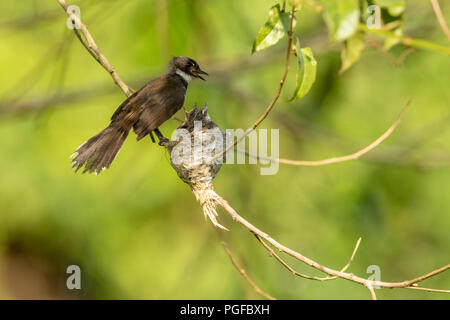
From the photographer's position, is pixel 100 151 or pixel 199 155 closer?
pixel 100 151

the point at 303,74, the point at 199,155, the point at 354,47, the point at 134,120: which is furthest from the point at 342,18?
the point at 199,155

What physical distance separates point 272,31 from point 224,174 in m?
4.76

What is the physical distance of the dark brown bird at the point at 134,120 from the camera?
2.45 meters

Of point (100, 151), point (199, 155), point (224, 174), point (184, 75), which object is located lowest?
point (100, 151)

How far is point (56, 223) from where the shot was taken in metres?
9.33

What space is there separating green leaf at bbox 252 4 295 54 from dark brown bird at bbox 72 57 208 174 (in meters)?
0.88

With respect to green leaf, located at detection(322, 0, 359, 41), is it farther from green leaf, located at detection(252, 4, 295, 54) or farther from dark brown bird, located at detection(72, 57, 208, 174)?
dark brown bird, located at detection(72, 57, 208, 174)

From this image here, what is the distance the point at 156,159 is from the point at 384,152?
245 centimetres

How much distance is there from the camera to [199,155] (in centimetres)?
304

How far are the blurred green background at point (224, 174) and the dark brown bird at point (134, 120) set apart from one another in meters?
1.89

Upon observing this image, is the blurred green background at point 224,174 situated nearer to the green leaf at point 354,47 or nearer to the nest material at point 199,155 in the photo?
the nest material at point 199,155

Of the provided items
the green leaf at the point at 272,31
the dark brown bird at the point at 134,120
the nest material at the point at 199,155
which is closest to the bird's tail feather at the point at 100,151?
the dark brown bird at the point at 134,120

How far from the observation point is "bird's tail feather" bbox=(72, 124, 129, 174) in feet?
7.94

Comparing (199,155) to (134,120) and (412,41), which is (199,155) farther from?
(412,41)
